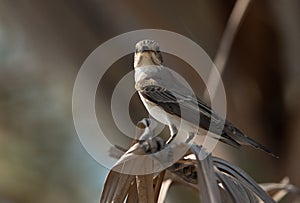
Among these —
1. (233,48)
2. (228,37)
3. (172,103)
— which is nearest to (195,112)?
(172,103)

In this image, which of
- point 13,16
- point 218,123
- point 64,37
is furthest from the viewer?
point 13,16

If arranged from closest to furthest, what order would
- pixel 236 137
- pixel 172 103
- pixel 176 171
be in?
pixel 176 171 < pixel 236 137 < pixel 172 103

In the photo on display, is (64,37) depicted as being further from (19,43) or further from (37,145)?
(37,145)

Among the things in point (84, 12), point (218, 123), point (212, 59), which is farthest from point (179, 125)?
point (84, 12)

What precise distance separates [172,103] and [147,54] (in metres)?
0.11

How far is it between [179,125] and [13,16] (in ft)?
2.58

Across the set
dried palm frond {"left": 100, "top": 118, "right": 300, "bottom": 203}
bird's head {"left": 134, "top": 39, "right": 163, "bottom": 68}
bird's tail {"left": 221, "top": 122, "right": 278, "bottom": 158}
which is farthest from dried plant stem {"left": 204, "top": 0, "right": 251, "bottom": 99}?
dried palm frond {"left": 100, "top": 118, "right": 300, "bottom": 203}

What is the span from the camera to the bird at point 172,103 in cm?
89

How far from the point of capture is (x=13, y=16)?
5.26ft

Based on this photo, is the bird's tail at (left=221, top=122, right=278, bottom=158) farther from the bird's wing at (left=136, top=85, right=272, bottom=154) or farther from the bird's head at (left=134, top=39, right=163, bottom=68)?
the bird's head at (left=134, top=39, right=163, bottom=68)

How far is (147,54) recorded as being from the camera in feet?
3.57

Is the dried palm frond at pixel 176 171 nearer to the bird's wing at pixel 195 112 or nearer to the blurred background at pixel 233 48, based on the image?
the bird's wing at pixel 195 112

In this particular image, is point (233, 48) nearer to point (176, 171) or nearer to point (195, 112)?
point (195, 112)

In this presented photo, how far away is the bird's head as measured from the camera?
3.52ft
